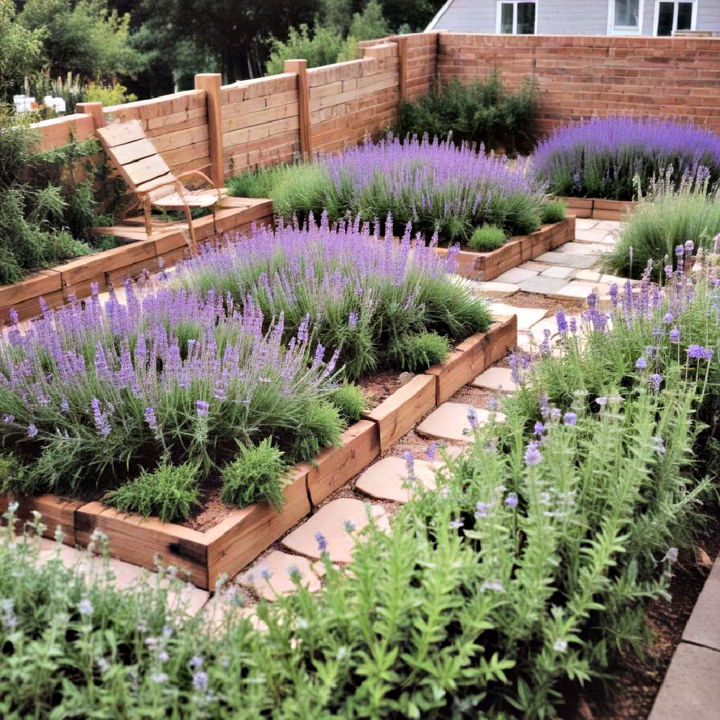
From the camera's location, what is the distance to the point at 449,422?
443cm

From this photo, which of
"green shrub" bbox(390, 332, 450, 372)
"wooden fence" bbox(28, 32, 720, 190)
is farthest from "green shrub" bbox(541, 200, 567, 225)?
"green shrub" bbox(390, 332, 450, 372)

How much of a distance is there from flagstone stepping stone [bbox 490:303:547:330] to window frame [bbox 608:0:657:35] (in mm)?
17897

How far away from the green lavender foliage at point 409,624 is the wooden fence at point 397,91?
18.7ft

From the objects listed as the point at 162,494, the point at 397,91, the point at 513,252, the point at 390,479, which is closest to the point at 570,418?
the point at 390,479

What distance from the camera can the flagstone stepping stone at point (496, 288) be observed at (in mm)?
6395

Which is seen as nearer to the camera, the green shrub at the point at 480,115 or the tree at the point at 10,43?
the tree at the point at 10,43

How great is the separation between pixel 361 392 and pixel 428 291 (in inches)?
37.7

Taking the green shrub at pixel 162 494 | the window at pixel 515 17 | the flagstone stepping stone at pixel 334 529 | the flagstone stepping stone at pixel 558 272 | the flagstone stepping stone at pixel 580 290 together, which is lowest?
the flagstone stepping stone at pixel 334 529

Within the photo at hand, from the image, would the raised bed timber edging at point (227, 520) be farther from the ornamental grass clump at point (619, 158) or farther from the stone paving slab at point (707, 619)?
the ornamental grass clump at point (619, 158)

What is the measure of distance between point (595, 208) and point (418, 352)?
4.84 metres

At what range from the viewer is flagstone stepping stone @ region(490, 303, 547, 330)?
19.2ft

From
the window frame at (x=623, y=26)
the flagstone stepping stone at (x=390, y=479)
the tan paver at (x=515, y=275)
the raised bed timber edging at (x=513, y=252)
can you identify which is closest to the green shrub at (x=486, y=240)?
the raised bed timber edging at (x=513, y=252)

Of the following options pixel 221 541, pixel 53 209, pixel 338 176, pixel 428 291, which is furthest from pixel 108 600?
pixel 338 176

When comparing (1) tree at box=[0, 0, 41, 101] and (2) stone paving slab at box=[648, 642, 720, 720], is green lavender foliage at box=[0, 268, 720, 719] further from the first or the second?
(1) tree at box=[0, 0, 41, 101]
